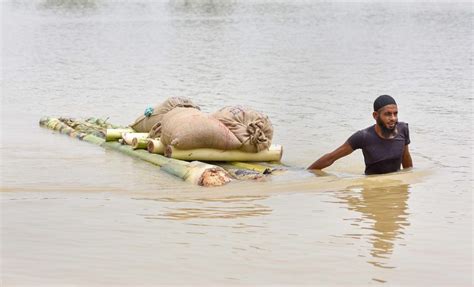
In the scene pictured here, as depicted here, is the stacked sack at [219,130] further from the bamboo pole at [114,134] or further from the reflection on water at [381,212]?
the reflection on water at [381,212]

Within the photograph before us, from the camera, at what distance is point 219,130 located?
385 inches

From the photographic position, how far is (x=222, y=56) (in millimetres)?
27062

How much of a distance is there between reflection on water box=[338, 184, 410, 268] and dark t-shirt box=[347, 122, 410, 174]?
36 cm

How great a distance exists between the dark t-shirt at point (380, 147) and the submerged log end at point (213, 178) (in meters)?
1.22

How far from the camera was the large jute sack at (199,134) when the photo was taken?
9711mm

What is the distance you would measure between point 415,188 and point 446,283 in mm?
3139

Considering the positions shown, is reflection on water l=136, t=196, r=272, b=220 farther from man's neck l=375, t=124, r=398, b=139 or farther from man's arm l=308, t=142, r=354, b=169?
man's neck l=375, t=124, r=398, b=139

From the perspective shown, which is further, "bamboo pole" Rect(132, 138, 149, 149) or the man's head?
"bamboo pole" Rect(132, 138, 149, 149)

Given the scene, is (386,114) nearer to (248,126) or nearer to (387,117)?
(387,117)

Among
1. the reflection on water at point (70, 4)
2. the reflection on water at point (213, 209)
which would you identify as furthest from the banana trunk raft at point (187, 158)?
the reflection on water at point (70, 4)

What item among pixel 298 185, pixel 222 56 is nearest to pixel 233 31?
pixel 222 56

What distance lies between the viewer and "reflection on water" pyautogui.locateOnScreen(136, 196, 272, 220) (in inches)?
295

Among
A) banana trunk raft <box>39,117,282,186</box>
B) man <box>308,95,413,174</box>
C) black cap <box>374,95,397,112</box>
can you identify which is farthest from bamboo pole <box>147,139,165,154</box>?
black cap <box>374,95,397,112</box>

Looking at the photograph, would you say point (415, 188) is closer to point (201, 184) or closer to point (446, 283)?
point (201, 184)
